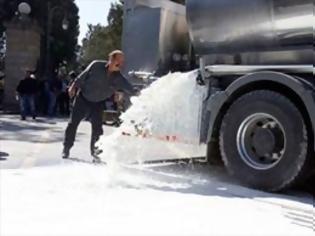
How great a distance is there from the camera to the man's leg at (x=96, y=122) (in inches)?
338

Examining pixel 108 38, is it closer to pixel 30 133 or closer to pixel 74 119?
pixel 30 133

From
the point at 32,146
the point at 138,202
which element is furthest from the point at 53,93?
the point at 138,202

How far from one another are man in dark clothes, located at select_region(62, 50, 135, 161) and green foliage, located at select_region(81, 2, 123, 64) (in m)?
25.8

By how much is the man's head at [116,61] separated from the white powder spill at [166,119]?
86 cm

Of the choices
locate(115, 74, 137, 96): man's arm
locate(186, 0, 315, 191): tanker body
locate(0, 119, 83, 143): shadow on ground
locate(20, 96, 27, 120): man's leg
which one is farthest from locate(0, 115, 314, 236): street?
locate(20, 96, 27, 120): man's leg

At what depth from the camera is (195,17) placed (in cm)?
667

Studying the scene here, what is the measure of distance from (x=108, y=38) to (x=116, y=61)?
34149 millimetres

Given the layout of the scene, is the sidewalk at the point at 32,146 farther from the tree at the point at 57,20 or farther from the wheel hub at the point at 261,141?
the tree at the point at 57,20

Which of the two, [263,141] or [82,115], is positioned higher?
[82,115]

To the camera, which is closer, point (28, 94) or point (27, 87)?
point (28, 94)

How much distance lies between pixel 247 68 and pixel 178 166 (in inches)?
67.0

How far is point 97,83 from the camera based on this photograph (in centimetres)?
833

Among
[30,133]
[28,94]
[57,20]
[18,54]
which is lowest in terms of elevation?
[30,133]

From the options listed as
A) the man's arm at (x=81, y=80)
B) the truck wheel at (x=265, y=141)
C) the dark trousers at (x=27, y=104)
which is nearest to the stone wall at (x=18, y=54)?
the dark trousers at (x=27, y=104)
